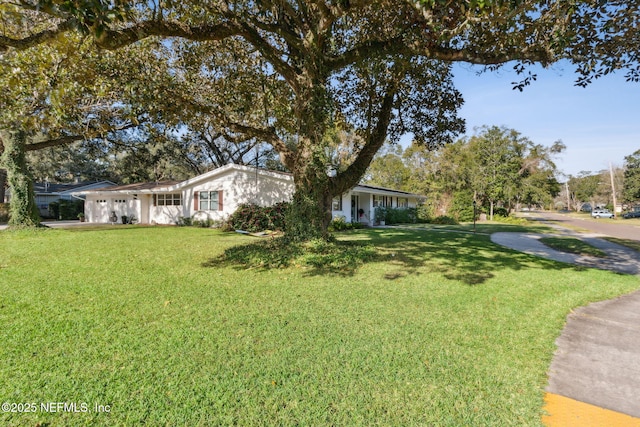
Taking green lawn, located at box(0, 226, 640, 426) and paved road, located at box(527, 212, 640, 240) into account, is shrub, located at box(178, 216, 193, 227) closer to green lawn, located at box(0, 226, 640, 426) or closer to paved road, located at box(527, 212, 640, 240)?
green lawn, located at box(0, 226, 640, 426)

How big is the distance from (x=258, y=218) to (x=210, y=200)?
16.5 feet

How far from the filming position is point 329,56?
9.48 metres

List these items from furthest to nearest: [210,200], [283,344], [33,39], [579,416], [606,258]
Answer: [210,200]
[606,258]
[33,39]
[283,344]
[579,416]

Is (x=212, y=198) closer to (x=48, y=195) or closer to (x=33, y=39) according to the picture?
(x=33, y=39)

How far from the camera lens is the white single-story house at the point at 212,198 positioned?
64.5 ft

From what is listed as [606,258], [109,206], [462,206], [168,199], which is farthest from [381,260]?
[109,206]

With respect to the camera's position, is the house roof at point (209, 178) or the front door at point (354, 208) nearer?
the house roof at point (209, 178)

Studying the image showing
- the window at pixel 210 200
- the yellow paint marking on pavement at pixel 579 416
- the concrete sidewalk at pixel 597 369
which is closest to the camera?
the yellow paint marking on pavement at pixel 579 416

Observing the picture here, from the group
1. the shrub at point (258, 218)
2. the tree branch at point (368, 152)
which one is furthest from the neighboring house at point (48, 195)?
the tree branch at point (368, 152)

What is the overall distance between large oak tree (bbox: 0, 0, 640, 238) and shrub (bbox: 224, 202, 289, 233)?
6525mm

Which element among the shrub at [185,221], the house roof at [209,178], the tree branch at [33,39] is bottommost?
the shrub at [185,221]

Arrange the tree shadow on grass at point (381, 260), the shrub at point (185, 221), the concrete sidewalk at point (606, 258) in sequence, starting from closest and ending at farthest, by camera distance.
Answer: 1. the tree shadow on grass at point (381, 260)
2. the concrete sidewalk at point (606, 258)
3. the shrub at point (185, 221)

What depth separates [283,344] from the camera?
3.76 m

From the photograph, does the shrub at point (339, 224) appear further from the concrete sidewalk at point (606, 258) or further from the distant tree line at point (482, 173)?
the distant tree line at point (482, 173)
